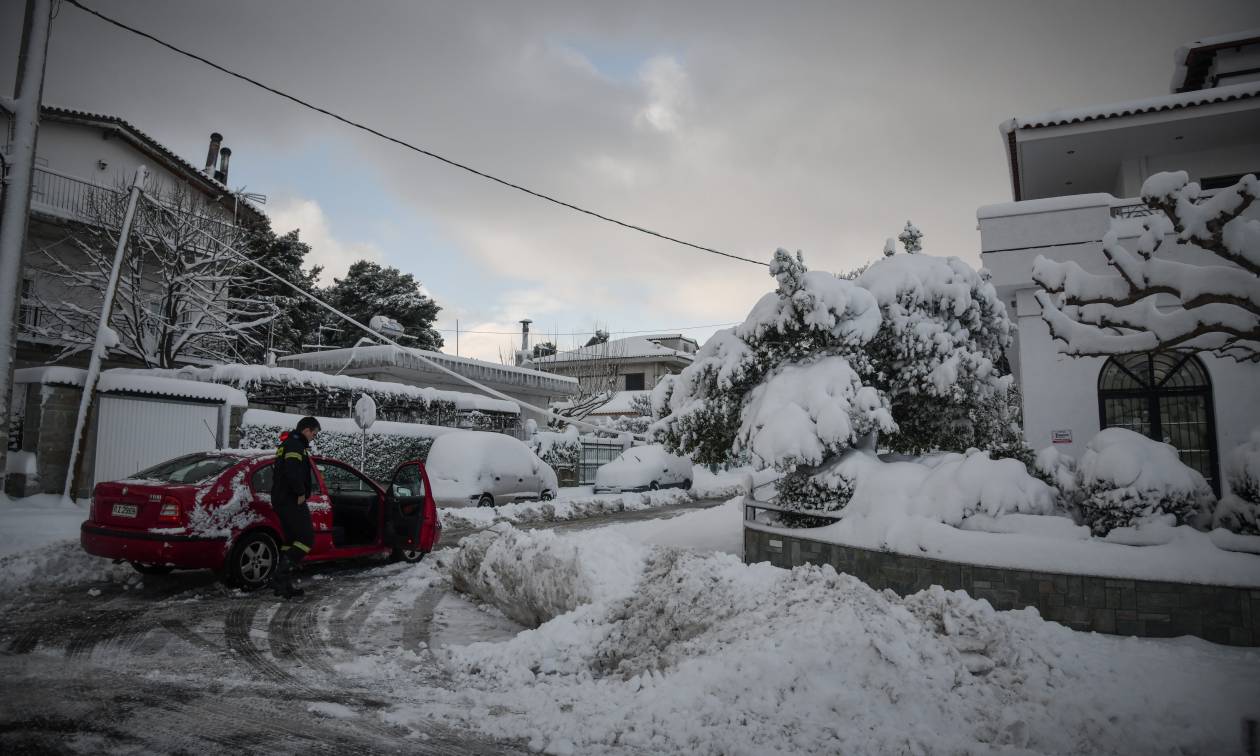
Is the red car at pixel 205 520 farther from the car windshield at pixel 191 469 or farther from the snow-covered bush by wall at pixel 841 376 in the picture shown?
the snow-covered bush by wall at pixel 841 376

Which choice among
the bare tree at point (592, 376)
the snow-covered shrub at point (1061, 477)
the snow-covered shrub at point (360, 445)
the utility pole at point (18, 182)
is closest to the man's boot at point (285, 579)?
the utility pole at point (18, 182)

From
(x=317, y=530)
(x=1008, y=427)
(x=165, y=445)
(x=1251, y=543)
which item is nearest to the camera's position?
(x=1251, y=543)

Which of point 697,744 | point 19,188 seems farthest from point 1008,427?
point 19,188

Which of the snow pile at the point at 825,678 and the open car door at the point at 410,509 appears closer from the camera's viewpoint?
the snow pile at the point at 825,678

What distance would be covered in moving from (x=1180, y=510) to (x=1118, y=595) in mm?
1179

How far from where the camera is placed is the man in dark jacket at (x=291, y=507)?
709 cm

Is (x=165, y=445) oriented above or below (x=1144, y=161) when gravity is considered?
below

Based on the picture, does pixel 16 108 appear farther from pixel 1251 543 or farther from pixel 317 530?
pixel 1251 543

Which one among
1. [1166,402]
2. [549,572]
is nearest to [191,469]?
[549,572]

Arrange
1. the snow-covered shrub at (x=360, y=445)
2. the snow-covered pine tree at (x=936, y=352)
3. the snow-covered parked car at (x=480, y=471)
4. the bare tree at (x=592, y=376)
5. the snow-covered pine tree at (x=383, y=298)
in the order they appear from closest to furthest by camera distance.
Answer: the snow-covered pine tree at (x=936, y=352) < the snow-covered shrub at (x=360, y=445) < the snow-covered parked car at (x=480, y=471) < the bare tree at (x=592, y=376) < the snow-covered pine tree at (x=383, y=298)

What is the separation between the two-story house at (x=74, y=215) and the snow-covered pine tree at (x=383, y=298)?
1420 cm

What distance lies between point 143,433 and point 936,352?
44.5 feet

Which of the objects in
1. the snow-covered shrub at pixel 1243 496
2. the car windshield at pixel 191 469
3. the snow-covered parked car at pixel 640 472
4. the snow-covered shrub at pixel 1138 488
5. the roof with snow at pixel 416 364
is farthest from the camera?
the roof with snow at pixel 416 364

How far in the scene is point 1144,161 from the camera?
14781mm
